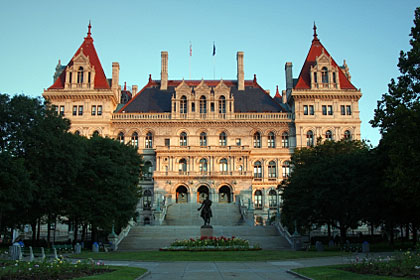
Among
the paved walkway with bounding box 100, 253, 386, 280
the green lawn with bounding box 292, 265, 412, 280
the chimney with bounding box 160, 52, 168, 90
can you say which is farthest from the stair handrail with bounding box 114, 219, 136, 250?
the chimney with bounding box 160, 52, 168, 90

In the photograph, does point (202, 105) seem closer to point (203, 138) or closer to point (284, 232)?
point (203, 138)

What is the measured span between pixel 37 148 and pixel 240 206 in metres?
27.3

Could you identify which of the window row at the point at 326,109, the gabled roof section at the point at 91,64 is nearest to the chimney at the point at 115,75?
the gabled roof section at the point at 91,64

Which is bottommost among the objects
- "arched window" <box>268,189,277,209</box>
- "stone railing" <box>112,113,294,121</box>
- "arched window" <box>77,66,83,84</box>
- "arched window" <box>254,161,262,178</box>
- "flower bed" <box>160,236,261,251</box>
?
"flower bed" <box>160,236,261,251</box>

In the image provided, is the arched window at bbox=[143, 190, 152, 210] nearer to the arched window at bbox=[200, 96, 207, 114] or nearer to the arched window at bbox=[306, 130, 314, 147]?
the arched window at bbox=[200, 96, 207, 114]

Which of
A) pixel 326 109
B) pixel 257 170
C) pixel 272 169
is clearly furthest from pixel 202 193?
pixel 326 109

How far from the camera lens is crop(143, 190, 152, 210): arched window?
203 ft

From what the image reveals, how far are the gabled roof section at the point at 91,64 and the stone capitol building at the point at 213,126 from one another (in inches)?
6.6

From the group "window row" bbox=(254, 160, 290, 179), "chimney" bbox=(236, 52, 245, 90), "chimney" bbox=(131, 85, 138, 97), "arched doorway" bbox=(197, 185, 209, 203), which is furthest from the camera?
"chimney" bbox=(131, 85, 138, 97)

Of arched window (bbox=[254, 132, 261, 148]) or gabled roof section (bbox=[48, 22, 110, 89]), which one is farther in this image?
gabled roof section (bbox=[48, 22, 110, 89])

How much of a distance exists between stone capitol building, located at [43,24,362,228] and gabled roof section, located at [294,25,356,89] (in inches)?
8.0

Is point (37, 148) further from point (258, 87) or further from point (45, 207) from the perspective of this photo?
Result: point (258, 87)

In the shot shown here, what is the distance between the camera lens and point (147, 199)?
204ft

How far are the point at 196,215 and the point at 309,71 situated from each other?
28.2 meters
